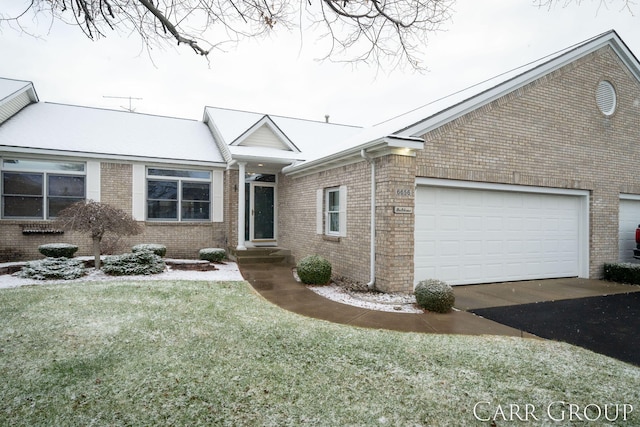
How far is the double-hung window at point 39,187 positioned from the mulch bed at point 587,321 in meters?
12.0

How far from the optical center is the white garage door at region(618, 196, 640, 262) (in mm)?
10273

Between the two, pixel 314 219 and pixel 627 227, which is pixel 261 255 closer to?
pixel 314 219

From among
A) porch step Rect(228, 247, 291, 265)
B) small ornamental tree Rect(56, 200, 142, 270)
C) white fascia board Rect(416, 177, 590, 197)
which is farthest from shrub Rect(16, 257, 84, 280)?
white fascia board Rect(416, 177, 590, 197)

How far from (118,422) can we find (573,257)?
11.2 metres

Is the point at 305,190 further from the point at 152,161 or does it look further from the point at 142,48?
the point at 142,48

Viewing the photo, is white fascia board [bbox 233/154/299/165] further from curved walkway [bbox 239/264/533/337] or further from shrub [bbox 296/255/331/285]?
curved walkway [bbox 239/264/533/337]

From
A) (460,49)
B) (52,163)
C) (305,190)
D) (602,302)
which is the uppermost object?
(460,49)

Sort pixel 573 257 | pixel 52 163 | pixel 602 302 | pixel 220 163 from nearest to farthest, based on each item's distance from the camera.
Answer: pixel 602 302
pixel 573 257
pixel 52 163
pixel 220 163

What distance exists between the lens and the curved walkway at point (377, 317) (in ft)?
17.0

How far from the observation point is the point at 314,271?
818 cm

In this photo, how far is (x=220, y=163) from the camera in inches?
492

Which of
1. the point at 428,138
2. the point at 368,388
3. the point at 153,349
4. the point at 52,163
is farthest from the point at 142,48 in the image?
the point at 52,163

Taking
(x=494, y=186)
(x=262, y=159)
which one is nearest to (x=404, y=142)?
(x=494, y=186)

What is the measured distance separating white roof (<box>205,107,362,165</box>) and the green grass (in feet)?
23.6
